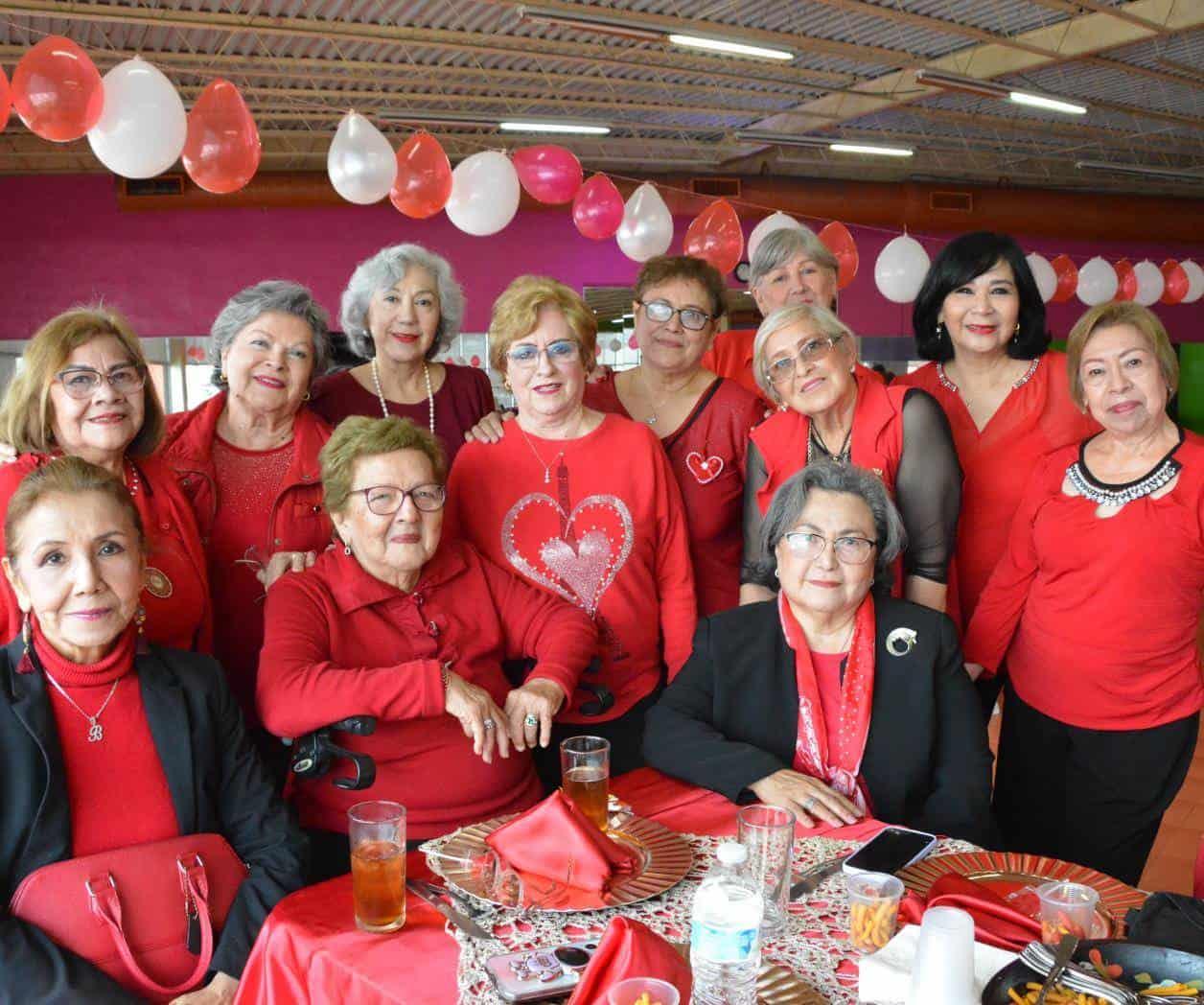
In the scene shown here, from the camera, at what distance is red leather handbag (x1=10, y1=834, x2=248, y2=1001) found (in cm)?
175

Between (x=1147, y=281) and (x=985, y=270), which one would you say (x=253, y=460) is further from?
(x=1147, y=281)

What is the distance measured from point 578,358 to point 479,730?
943 millimetres

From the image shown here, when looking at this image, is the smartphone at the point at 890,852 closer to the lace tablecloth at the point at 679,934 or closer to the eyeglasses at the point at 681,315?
the lace tablecloth at the point at 679,934

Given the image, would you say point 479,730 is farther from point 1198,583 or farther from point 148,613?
point 1198,583

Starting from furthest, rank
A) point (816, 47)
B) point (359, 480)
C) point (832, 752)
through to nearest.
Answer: point (816, 47) < point (359, 480) < point (832, 752)

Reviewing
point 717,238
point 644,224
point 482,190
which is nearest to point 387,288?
point 482,190

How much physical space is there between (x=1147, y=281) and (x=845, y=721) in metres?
9.85

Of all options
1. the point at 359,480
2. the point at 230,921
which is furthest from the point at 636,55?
the point at 230,921

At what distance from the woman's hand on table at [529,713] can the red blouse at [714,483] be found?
780 mm

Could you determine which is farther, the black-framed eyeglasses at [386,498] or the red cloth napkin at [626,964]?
the black-framed eyeglasses at [386,498]

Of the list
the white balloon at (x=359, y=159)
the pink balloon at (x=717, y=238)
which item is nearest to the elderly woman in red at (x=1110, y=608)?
the white balloon at (x=359, y=159)

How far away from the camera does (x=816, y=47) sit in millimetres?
7516

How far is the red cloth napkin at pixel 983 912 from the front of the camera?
57.2 inches

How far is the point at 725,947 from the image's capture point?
126 cm
